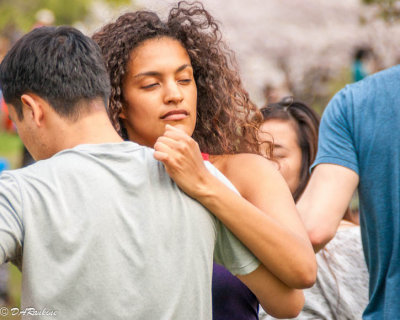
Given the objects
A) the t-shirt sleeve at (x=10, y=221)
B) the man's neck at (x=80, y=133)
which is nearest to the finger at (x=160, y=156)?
the man's neck at (x=80, y=133)

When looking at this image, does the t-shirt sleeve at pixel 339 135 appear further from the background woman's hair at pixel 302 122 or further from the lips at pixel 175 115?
the background woman's hair at pixel 302 122

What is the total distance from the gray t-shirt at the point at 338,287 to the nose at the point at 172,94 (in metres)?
1.08

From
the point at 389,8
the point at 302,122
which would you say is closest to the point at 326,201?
the point at 302,122

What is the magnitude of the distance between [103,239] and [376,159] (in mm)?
1193

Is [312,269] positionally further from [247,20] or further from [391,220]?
[247,20]

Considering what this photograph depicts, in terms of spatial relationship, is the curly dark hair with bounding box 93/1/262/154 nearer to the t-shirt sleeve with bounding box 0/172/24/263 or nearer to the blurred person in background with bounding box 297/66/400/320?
the blurred person in background with bounding box 297/66/400/320

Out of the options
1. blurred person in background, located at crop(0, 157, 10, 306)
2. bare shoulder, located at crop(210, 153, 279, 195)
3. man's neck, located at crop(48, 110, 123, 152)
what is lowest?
blurred person in background, located at crop(0, 157, 10, 306)

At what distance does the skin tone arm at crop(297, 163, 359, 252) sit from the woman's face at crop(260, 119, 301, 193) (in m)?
1.11

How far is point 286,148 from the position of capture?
378 centimetres

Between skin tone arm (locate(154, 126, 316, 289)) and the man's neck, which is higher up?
the man's neck

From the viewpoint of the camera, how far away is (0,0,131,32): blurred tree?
1959 cm

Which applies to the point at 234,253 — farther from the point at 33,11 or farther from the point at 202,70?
the point at 33,11

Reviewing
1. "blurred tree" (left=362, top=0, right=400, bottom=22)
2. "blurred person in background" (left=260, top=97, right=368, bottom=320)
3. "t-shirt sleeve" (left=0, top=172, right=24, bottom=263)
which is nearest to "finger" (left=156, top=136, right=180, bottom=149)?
"t-shirt sleeve" (left=0, top=172, right=24, bottom=263)

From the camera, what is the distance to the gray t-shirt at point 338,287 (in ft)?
10.0
